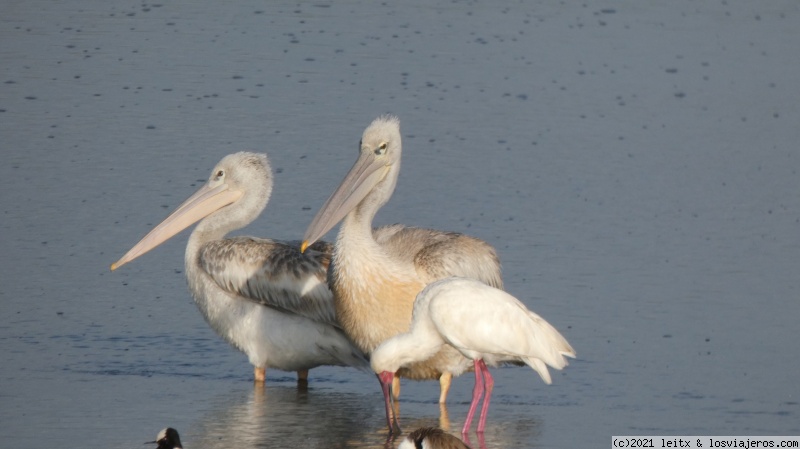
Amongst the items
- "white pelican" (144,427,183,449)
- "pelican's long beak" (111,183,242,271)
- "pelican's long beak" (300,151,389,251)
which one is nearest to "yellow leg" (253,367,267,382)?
"pelican's long beak" (300,151,389,251)

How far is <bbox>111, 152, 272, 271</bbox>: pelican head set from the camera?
807cm

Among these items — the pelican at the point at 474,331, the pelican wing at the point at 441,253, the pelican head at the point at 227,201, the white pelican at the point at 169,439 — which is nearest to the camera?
the white pelican at the point at 169,439

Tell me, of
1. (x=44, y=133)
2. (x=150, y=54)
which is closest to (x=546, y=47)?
(x=150, y=54)

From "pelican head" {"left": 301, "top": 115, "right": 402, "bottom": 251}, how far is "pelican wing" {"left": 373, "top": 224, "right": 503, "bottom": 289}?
258mm

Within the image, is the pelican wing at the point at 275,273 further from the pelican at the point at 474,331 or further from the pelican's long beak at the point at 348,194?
the pelican at the point at 474,331

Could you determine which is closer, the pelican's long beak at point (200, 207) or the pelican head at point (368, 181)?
the pelican head at point (368, 181)

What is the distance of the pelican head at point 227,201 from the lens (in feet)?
26.5

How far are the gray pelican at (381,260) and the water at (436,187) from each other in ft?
1.11

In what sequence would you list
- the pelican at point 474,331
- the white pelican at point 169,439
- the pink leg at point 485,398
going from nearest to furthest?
1. the white pelican at point 169,439
2. the pelican at point 474,331
3. the pink leg at point 485,398

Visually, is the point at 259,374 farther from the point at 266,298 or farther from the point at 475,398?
the point at 475,398

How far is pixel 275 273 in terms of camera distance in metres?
7.50

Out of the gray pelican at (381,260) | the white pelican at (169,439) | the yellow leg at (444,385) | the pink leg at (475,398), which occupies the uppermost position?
the gray pelican at (381,260)

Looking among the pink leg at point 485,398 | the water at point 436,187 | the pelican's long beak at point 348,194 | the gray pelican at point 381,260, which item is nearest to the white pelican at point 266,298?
the water at point 436,187

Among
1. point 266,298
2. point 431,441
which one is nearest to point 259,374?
point 266,298
